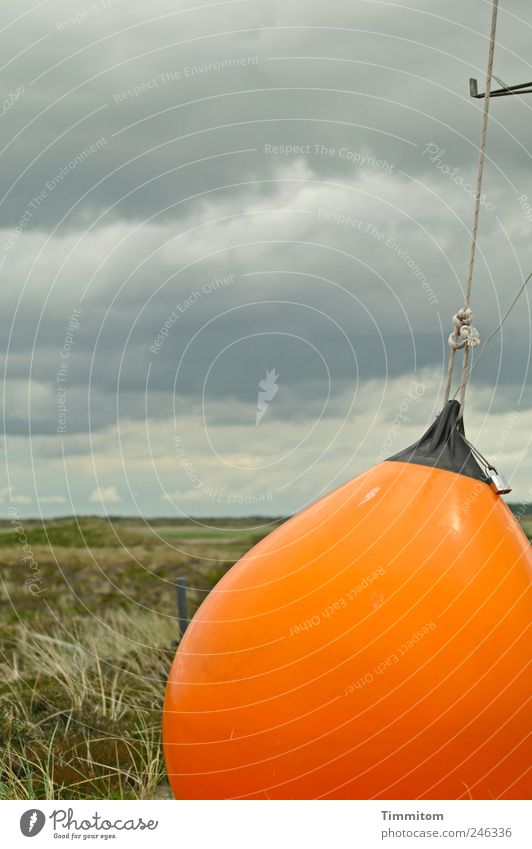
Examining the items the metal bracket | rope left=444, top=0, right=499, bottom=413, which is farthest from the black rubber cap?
the metal bracket

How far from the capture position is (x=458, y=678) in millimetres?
3746

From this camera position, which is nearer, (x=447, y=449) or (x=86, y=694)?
(x=447, y=449)

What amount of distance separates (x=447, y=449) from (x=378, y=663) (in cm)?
102

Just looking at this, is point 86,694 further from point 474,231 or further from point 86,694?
point 474,231

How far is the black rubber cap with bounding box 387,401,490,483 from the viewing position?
4.20 m

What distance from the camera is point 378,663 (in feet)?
12.3

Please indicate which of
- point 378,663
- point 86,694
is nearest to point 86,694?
point 86,694

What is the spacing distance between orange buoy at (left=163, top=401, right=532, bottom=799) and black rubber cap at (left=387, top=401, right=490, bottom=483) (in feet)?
0.34

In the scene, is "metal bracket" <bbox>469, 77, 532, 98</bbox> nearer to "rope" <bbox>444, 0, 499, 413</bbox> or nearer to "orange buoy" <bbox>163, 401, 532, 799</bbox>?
"rope" <bbox>444, 0, 499, 413</bbox>

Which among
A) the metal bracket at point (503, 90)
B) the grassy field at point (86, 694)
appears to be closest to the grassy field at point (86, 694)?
the grassy field at point (86, 694)

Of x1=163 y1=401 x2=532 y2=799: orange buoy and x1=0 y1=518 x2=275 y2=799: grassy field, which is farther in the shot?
x1=0 y1=518 x2=275 y2=799: grassy field
